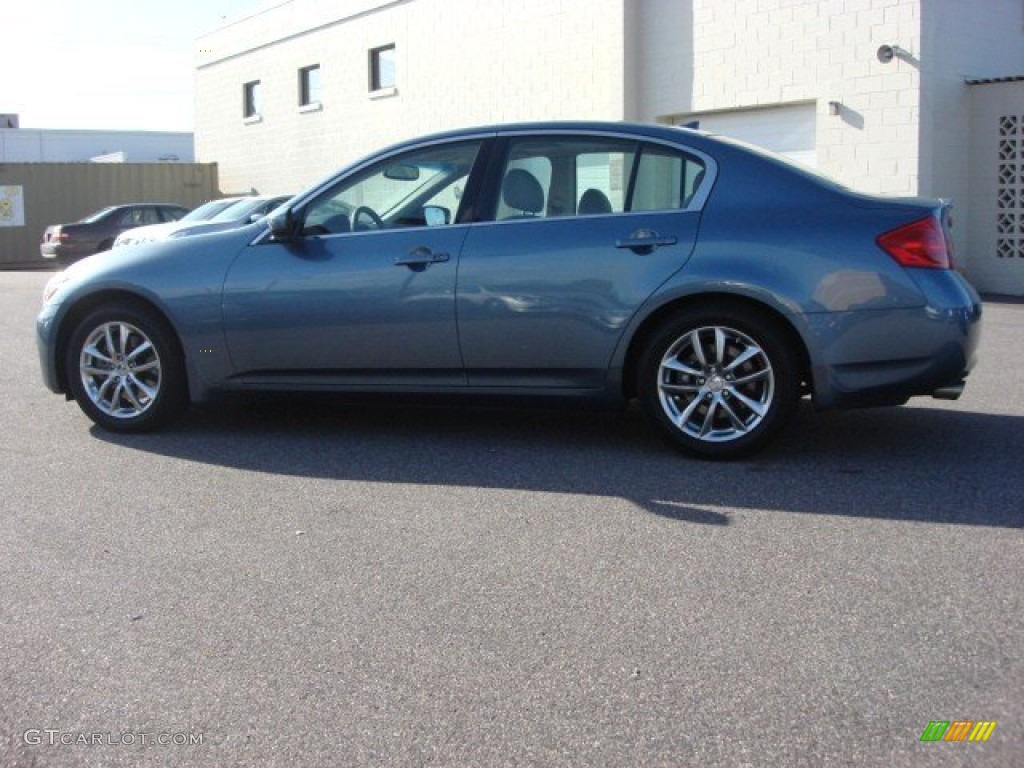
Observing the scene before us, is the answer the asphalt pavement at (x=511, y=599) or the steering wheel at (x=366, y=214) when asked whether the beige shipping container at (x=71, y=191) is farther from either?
the asphalt pavement at (x=511, y=599)

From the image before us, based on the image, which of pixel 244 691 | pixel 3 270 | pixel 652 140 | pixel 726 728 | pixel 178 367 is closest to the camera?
pixel 726 728

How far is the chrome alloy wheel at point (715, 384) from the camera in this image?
576cm

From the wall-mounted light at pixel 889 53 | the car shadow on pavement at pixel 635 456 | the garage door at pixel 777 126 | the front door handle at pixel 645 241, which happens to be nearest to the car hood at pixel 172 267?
the car shadow on pavement at pixel 635 456

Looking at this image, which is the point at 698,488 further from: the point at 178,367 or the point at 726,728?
the point at 178,367

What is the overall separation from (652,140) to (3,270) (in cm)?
2620

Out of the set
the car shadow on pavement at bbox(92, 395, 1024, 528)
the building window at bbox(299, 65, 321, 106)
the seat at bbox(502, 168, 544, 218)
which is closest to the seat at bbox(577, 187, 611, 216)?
the seat at bbox(502, 168, 544, 218)

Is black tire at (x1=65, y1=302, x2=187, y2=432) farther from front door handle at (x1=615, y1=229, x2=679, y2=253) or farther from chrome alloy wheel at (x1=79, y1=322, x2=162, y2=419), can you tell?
front door handle at (x1=615, y1=229, x2=679, y2=253)

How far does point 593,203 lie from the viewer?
6059 mm

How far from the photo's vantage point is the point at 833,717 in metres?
3.18

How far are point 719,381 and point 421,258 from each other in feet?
5.30

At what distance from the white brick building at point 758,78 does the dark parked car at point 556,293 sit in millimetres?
10097

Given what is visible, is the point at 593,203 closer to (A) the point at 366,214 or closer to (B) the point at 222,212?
(A) the point at 366,214

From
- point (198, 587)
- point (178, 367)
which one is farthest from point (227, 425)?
point (198, 587)

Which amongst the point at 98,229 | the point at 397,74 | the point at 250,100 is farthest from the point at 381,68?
the point at 98,229
